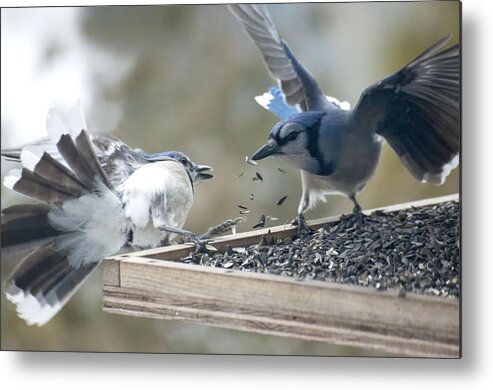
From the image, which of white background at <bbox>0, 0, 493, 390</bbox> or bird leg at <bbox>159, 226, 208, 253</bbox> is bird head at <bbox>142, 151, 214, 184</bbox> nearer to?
bird leg at <bbox>159, 226, 208, 253</bbox>

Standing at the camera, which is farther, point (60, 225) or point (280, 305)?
point (60, 225)

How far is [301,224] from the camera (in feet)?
7.37

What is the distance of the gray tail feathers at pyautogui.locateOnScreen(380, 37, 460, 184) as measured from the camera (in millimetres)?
2129

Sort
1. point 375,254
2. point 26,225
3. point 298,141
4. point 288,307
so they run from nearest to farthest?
point 288,307
point 375,254
point 298,141
point 26,225

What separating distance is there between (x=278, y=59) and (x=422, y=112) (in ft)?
1.43

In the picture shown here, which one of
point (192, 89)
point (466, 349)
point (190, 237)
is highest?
point (192, 89)

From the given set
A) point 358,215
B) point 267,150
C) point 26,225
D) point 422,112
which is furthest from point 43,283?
point 422,112

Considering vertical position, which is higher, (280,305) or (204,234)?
(204,234)

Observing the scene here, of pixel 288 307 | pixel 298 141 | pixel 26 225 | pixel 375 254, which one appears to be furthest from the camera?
pixel 26 225

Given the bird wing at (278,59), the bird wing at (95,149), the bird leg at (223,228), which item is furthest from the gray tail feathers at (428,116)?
the bird wing at (95,149)

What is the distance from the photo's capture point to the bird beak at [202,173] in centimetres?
228

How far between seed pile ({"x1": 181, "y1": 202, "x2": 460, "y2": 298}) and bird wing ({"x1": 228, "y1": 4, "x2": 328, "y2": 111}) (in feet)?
1.19

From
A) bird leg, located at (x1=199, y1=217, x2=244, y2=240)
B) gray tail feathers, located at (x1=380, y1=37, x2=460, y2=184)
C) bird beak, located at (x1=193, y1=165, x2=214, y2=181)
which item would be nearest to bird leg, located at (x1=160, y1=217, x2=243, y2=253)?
bird leg, located at (x1=199, y1=217, x2=244, y2=240)

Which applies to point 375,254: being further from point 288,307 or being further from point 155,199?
point 155,199
